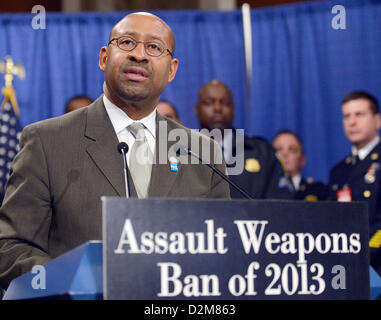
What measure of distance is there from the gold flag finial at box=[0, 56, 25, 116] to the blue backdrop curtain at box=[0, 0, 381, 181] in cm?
7

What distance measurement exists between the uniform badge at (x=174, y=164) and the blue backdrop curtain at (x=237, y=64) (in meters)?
3.39

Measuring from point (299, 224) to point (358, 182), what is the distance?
10.9 ft

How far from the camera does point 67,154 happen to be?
6.94ft

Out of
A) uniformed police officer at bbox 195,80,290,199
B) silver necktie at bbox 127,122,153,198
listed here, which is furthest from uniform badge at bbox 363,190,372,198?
silver necktie at bbox 127,122,153,198

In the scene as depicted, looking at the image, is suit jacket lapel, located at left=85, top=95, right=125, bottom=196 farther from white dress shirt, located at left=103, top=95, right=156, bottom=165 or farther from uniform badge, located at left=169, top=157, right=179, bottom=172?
uniform badge, located at left=169, top=157, right=179, bottom=172

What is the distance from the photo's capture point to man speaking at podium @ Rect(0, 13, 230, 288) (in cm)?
201

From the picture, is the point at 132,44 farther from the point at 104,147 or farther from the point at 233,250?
the point at 233,250

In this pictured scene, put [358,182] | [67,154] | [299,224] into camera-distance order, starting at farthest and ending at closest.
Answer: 1. [358,182]
2. [67,154]
3. [299,224]

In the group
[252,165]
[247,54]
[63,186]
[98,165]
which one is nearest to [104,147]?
[98,165]

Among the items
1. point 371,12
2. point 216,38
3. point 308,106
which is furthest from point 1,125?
point 371,12

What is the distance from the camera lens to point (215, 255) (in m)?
1.56

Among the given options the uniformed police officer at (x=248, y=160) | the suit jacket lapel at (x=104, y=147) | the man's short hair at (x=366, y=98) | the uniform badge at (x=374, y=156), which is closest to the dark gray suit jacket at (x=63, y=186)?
the suit jacket lapel at (x=104, y=147)

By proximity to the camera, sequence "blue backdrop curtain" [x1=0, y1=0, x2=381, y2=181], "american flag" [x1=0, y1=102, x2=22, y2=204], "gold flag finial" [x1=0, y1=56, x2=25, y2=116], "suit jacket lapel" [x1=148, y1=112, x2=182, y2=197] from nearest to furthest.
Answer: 1. "suit jacket lapel" [x1=148, y1=112, x2=182, y2=197]
2. "american flag" [x1=0, y1=102, x2=22, y2=204]
3. "gold flag finial" [x1=0, y1=56, x2=25, y2=116]
4. "blue backdrop curtain" [x1=0, y1=0, x2=381, y2=181]

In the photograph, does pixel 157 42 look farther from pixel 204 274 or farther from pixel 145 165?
pixel 204 274
